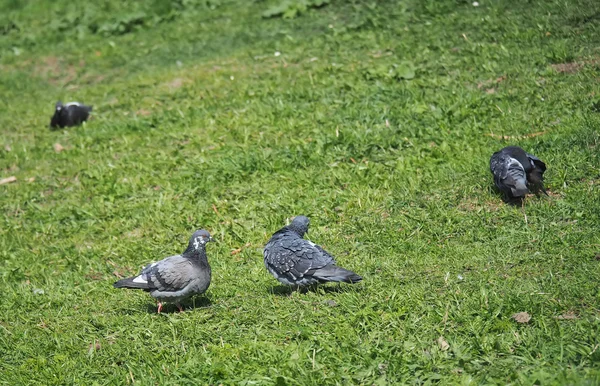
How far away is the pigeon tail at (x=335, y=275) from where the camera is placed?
20.3 ft

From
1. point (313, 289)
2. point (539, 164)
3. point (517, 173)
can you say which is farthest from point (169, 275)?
point (539, 164)

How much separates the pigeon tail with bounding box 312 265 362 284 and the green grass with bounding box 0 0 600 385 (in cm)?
19

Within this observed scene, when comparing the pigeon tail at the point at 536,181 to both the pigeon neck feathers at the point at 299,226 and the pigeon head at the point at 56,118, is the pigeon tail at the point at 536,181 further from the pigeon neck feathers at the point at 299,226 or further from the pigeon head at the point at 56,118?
the pigeon head at the point at 56,118

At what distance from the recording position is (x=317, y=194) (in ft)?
28.4

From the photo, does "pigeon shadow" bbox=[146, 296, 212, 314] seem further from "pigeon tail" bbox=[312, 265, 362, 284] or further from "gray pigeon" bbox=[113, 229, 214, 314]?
"pigeon tail" bbox=[312, 265, 362, 284]

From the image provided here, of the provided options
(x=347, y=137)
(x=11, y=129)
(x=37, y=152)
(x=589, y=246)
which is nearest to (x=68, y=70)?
(x=11, y=129)

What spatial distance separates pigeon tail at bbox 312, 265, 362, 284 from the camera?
6.19 m

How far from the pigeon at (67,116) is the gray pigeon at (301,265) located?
645cm

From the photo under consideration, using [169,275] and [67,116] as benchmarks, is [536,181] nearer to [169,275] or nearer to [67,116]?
[169,275]

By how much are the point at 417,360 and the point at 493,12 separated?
802 centimetres

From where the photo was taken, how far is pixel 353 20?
1323 centimetres

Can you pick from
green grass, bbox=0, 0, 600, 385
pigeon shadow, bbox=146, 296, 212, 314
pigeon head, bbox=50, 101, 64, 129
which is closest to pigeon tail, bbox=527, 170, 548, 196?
green grass, bbox=0, 0, 600, 385

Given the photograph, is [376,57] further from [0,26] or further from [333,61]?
[0,26]

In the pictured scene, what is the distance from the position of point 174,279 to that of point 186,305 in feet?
1.67
